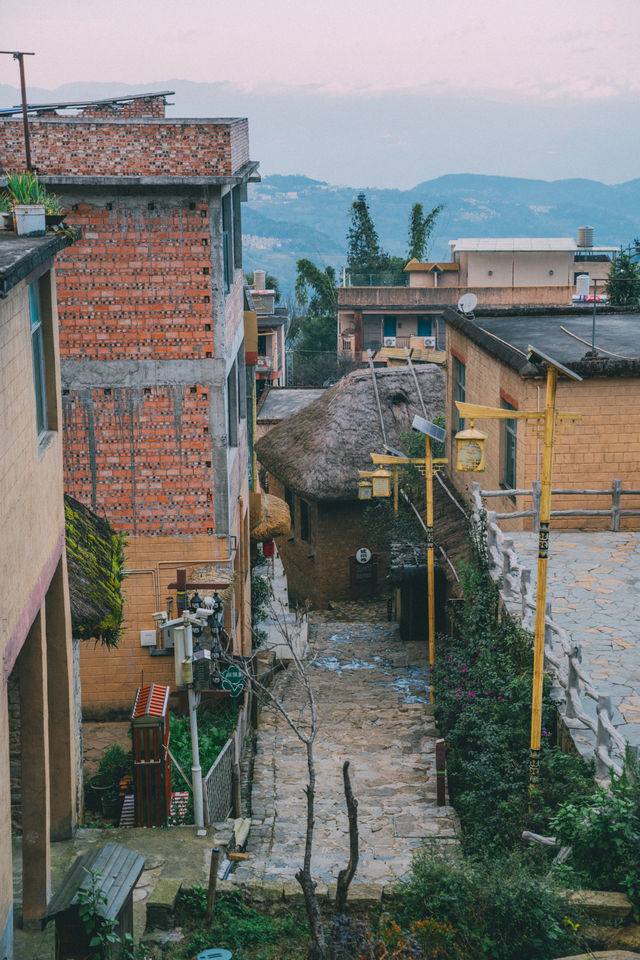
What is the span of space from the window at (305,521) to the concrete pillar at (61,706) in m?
19.0

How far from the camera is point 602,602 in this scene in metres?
14.9

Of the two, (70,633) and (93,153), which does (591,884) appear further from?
(93,153)

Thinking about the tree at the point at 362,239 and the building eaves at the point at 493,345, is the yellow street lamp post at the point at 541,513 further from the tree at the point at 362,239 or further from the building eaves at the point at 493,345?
the tree at the point at 362,239


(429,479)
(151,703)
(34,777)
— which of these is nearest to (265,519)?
(429,479)

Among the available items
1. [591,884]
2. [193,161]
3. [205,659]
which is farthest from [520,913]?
[193,161]

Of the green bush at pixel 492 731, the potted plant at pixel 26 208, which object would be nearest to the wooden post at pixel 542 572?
the green bush at pixel 492 731

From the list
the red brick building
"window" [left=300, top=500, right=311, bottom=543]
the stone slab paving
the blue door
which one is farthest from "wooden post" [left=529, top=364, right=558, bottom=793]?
the blue door

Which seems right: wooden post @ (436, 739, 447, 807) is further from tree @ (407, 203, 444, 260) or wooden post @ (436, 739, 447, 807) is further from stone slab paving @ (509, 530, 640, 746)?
tree @ (407, 203, 444, 260)

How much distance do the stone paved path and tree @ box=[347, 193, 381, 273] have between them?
5405cm

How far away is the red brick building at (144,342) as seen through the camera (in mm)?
14586

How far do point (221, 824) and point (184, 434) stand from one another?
611 cm

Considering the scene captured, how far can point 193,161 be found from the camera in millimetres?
14766

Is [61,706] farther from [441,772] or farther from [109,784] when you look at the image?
[441,772]

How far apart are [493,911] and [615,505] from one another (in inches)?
446
